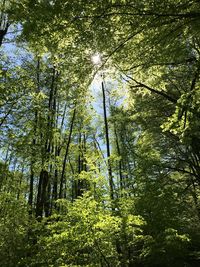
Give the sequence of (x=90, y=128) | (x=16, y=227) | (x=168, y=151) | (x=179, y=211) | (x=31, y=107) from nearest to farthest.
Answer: (x=16, y=227), (x=31, y=107), (x=179, y=211), (x=168, y=151), (x=90, y=128)

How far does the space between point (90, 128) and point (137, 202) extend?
449 inches

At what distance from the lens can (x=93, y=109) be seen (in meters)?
9.03

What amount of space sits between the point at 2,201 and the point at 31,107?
319cm

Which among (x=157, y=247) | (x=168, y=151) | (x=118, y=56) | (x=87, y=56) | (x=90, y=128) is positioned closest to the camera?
(x=87, y=56)

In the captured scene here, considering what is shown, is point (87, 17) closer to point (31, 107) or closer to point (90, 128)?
point (31, 107)

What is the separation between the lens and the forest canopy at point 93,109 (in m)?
4.44

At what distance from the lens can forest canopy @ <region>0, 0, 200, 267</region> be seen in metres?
4.44

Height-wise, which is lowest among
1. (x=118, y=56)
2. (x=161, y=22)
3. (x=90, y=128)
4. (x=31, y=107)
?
(x=161, y=22)

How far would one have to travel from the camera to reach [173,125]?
6051mm

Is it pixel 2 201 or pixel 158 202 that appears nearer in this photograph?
pixel 2 201

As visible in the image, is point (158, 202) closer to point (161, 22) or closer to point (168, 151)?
point (168, 151)

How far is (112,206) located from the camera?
841 centimetres

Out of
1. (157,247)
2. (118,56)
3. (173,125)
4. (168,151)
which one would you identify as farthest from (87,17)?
(168,151)

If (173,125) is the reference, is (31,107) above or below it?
above
